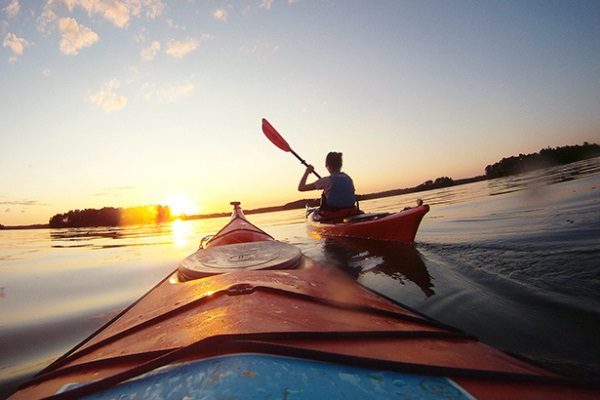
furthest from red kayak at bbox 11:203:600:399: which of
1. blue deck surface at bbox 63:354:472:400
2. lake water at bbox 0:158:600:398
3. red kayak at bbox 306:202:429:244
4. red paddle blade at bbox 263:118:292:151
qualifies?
red paddle blade at bbox 263:118:292:151

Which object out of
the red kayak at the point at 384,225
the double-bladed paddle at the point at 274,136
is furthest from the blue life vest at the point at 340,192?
the double-bladed paddle at the point at 274,136

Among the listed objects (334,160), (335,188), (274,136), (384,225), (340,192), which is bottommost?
(384,225)

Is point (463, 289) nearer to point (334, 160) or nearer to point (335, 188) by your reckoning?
point (335, 188)

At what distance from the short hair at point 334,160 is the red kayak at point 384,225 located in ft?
4.90

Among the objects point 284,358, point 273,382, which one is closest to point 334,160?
point 284,358

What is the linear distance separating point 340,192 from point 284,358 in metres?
7.05

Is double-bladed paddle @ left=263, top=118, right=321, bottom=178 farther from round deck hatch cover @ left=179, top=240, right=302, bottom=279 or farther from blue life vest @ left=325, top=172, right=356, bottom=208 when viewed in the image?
round deck hatch cover @ left=179, top=240, right=302, bottom=279

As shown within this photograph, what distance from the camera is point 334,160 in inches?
310

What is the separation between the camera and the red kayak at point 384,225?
18.1 ft

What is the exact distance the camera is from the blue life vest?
761 centimetres

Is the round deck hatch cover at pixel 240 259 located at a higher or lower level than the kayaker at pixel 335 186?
lower

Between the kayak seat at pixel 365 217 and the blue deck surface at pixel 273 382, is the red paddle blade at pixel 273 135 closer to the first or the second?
the kayak seat at pixel 365 217

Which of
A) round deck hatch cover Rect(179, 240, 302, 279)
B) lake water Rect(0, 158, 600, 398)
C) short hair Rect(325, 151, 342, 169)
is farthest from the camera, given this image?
short hair Rect(325, 151, 342, 169)

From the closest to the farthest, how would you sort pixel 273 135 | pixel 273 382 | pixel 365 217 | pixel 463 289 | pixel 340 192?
1. pixel 273 382
2. pixel 463 289
3. pixel 365 217
4. pixel 340 192
5. pixel 273 135
